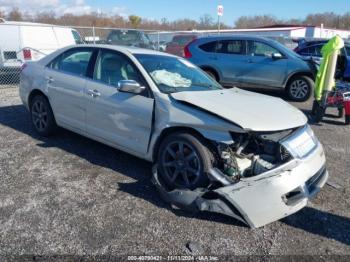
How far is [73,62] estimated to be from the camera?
498cm

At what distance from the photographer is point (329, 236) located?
3.07 m

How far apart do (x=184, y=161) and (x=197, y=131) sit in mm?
350

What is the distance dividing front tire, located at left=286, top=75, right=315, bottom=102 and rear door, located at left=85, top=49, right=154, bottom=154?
6230mm

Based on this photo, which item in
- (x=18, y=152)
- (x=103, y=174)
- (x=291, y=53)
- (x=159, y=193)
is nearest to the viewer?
(x=159, y=193)

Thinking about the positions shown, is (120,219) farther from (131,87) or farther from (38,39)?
(38,39)

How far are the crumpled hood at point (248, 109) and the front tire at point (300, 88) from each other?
5469 mm

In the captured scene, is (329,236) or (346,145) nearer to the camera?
(329,236)

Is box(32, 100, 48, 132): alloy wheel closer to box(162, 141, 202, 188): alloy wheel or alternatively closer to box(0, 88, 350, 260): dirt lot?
box(0, 88, 350, 260): dirt lot

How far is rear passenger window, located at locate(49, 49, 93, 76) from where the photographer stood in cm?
476

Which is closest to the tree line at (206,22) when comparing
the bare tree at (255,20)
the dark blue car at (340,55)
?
the bare tree at (255,20)

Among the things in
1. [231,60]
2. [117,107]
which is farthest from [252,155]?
[231,60]

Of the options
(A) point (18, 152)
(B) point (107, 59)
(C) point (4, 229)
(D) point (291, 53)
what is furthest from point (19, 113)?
(D) point (291, 53)

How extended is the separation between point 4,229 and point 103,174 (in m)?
1.39

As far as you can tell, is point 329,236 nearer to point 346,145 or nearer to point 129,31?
point 346,145
